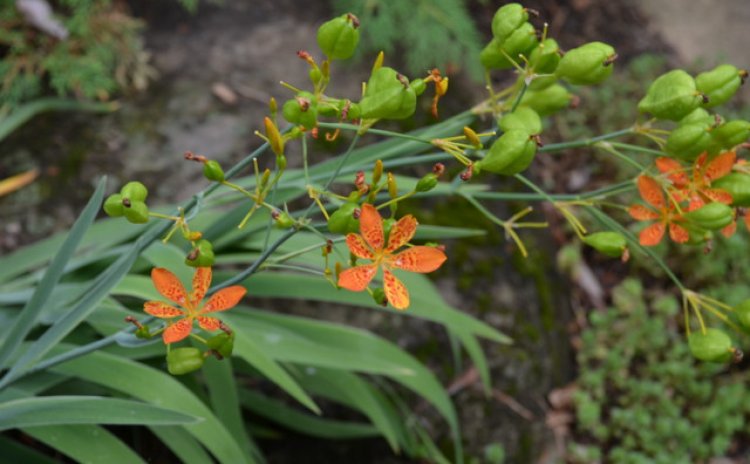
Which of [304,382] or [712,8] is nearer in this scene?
[304,382]

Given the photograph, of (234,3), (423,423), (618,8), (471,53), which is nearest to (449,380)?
(423,423)

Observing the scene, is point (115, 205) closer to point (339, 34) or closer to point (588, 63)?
point (339, 34)

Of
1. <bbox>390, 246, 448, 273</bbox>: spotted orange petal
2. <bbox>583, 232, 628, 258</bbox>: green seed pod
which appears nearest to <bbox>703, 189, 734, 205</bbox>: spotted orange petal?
<bbox>583, 232, 628, 258</bbox>: green seed pod

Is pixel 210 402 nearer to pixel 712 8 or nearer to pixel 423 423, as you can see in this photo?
pixel 423 423

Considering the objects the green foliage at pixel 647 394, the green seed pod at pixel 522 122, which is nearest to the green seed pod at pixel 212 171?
the green seed pod at pixel 522 122

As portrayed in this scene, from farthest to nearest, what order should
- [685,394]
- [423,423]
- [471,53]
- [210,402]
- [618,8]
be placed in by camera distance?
1. [618,8]
2. [471,53]
3. [685,394]
4. [423,423]
5. [210,402]

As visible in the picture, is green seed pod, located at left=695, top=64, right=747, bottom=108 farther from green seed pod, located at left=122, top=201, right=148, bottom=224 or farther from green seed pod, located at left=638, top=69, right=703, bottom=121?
green seed pod, located at left=122, top=201, right=148, bottom=224

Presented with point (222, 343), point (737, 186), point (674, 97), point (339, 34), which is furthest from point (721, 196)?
point (222, 343)
